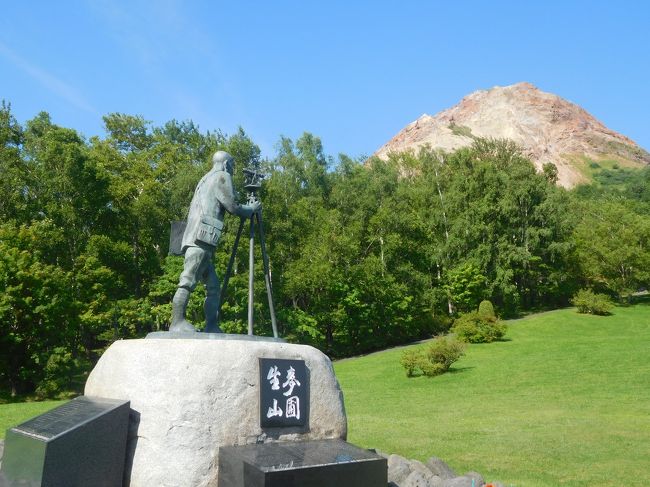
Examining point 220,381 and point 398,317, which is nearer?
point 220,381

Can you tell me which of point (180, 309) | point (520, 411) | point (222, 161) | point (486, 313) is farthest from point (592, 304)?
point (180, 309)

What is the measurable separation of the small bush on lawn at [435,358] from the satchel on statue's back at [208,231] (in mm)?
13914

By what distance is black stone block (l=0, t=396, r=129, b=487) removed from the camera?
178 inches

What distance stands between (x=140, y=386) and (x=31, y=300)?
15.3m

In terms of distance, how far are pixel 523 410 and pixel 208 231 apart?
9.86 metres

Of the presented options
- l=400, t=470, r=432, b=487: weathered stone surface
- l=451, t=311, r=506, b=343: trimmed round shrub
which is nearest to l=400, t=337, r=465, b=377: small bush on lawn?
l=451, t=311, r=506, b=343: trimmed round shrub

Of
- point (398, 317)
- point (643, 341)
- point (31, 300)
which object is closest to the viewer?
point (31, 300)

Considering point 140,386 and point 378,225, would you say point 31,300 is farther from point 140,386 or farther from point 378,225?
point 378,225

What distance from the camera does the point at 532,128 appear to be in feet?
414

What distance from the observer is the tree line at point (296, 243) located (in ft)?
67.9

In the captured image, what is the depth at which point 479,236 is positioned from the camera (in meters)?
35.4

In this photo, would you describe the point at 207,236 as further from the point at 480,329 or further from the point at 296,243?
the point at 296,243

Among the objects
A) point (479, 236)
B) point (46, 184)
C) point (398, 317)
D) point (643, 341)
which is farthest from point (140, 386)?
point (479, 236)

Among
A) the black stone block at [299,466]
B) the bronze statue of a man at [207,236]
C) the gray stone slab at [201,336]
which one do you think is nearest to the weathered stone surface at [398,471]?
the black stone block at [299,466]
